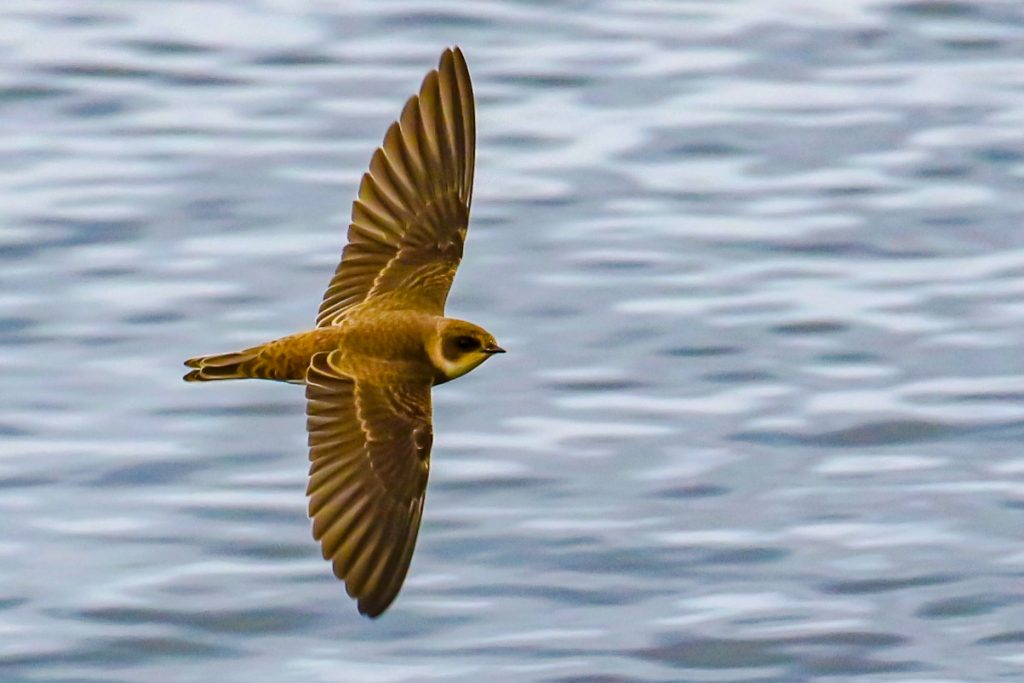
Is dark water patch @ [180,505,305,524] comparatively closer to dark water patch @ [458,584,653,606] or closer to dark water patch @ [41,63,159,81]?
dark water patch @ [458,584,653,606]

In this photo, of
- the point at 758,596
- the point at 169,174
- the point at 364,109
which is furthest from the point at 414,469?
the point at 364,109

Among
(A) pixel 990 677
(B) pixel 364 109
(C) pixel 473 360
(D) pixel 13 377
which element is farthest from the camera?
(B) pixel 364 109

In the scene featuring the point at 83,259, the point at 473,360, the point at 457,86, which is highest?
the point at 457,86

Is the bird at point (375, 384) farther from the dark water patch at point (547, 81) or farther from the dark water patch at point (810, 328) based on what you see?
the dark water patch at point (547, 81)

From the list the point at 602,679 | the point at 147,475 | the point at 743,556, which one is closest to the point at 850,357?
the point at 743,556

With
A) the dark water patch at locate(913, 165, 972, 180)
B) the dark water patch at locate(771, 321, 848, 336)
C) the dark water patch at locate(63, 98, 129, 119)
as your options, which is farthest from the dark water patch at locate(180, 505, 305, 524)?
the dark water patch at locate(913, 165, 972, 180)

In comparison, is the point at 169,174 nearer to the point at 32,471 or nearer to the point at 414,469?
the point at 32,471
